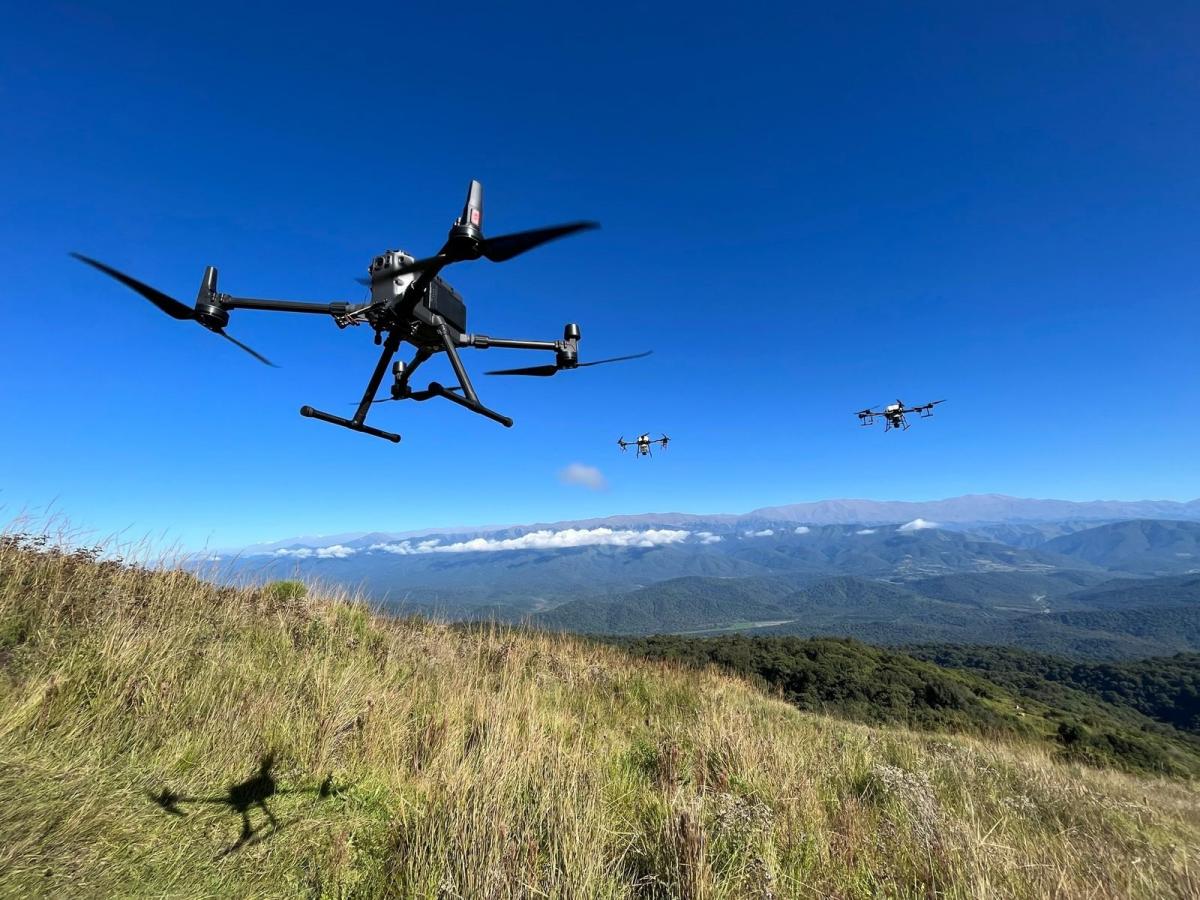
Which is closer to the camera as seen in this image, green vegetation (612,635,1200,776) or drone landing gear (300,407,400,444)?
drone landing gear (300,407,400,444)

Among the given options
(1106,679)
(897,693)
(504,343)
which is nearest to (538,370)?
(504,343)

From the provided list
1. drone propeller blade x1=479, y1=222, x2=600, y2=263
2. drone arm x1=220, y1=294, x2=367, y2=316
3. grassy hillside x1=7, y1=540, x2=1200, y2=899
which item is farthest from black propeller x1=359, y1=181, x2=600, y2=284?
grassy hillside x1=7, y1=540, x2=1200, y2=899

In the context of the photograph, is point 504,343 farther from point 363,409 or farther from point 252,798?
point 252,798

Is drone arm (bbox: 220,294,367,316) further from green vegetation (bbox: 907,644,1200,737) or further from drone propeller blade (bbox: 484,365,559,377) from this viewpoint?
green vegetation (bbox: 907,644,1200,737)

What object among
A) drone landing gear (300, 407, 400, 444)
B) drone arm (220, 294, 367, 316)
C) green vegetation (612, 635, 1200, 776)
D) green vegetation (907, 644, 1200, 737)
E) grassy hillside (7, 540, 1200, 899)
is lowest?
green vegetation (907, 644, 1200, 737)

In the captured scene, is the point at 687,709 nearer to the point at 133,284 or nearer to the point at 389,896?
the point at 389,896

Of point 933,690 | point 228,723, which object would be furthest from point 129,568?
point 933,690
